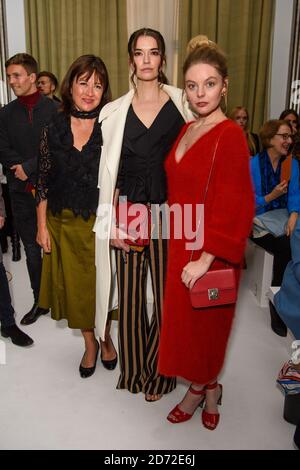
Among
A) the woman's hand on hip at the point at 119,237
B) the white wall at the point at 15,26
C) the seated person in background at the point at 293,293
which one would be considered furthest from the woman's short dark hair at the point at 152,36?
the white wall at the point at 15,26

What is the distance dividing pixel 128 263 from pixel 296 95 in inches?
156

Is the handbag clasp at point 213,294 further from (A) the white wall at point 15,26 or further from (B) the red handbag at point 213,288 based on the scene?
(A) the white wall at point 15,26

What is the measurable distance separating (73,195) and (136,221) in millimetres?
353

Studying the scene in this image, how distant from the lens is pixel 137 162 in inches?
67.3

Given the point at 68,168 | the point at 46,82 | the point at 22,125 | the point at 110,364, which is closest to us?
the point at 68,168

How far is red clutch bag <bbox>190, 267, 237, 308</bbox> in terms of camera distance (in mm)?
1527

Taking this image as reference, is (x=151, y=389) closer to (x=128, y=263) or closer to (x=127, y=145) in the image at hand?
(x=128, y=263)

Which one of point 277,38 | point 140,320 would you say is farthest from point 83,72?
point 277,38

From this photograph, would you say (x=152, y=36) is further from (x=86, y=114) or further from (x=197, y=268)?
(x=197, y=268)

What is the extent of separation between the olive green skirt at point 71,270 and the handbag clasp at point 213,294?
71cm

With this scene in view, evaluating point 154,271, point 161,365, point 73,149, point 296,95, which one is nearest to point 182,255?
point 154,271

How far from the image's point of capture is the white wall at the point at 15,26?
4.83 m

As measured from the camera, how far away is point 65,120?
193cm
